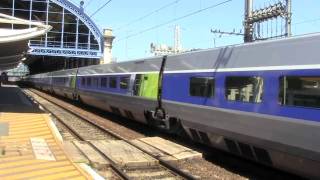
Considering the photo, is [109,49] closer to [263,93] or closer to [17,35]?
[17,35]

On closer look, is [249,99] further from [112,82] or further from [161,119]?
[112,82]

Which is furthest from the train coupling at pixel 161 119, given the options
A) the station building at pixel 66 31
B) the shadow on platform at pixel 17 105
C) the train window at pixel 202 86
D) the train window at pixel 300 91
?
the station building at pixel 66 31

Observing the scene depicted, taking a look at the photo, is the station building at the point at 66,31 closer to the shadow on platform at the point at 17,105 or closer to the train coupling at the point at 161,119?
the shadow on platform at the point at 17,105

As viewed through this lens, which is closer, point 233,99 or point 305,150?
point 305,150

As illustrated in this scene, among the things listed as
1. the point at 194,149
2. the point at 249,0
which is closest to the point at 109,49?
the point at 249,0

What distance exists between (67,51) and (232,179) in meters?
52.9

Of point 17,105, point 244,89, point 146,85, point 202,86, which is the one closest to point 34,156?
point 202,86

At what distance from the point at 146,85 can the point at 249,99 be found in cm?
739

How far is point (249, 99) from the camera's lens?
11.2 m

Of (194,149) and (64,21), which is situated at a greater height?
(64,21)

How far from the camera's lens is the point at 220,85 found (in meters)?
12.4

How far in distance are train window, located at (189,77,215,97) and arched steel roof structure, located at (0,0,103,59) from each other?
160 ft

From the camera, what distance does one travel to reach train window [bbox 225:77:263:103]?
1087 centimetres

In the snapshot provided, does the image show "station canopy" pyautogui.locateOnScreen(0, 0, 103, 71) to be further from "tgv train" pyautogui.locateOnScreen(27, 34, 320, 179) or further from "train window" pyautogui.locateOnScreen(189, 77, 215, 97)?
"train window" pyautogui.locateOnScreen(189, 77, 215, 97)
